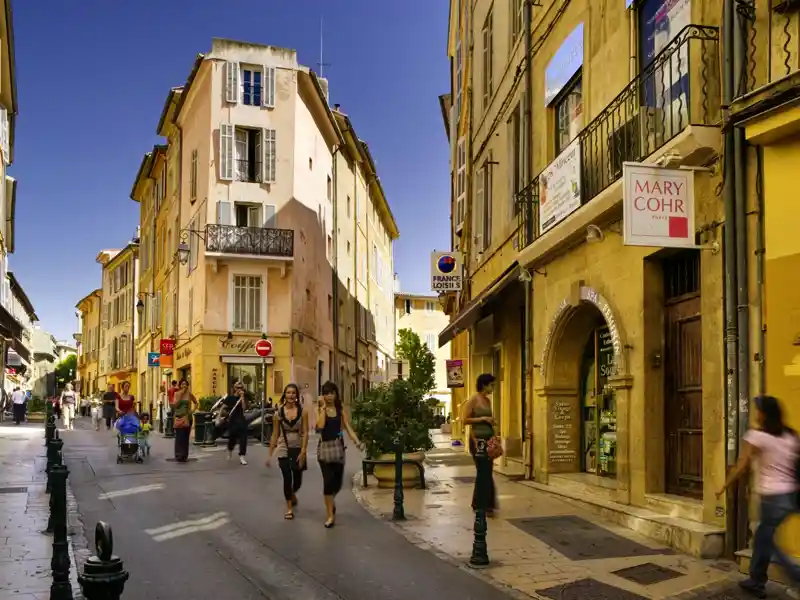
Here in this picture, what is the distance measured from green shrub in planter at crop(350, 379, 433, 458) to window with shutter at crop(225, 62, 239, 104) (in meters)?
23.5

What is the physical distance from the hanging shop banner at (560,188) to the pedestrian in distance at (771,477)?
227 inches

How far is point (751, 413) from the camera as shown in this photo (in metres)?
7.76

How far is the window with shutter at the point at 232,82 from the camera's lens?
34.2m

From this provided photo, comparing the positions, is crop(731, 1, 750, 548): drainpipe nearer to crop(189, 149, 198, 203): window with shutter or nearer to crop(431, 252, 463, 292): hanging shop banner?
crop(431, 252, 463, 292): hanging shop banner

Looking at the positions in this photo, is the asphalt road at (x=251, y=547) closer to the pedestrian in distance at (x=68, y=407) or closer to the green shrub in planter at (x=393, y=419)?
the green shrub in planter at (x=393, y=419)

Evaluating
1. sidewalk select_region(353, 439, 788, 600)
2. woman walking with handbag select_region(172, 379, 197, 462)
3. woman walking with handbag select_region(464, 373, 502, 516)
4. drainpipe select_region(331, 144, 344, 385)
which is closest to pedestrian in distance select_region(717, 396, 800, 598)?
sidewalk select_region(353, 439, 788, 600)

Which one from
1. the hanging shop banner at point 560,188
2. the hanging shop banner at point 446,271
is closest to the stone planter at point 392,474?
the hanging shop banner at point 560,188

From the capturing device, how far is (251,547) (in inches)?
341

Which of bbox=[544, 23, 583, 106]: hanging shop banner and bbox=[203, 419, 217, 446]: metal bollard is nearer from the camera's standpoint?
bbox=[544, 23, 583, 106]: hanging shop banner

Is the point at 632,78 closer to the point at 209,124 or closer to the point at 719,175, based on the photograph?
Result: the point at 719,175

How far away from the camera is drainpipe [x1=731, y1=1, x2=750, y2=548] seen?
775 centimetres

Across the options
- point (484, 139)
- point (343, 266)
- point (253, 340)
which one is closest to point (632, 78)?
point (484, 139)

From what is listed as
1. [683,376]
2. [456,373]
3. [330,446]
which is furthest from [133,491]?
[456,373]

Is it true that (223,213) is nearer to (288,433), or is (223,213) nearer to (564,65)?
(564,65)
